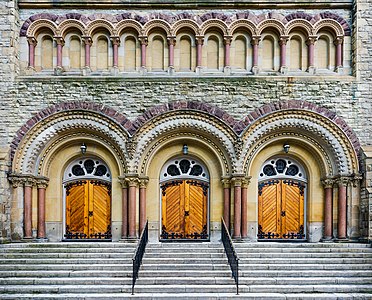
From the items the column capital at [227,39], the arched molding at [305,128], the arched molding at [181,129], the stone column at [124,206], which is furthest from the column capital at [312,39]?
the stone column at [124,206]

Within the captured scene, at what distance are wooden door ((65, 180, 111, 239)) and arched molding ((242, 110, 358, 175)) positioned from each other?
466cm

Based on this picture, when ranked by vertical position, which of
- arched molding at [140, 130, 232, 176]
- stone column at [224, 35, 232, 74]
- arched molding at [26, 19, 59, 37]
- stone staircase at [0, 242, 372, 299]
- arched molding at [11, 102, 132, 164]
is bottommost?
stone staircase at [0, 242, 372, 299]

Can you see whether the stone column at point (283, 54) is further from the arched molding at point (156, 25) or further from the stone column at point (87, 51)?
the stone column at point (87, 51)

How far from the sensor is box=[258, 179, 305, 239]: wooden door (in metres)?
13.3

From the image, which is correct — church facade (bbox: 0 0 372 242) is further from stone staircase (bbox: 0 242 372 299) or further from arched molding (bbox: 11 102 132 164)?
stone staircase (bbox: 0 242 372 299)

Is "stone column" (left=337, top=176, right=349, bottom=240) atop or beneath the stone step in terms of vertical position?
atop

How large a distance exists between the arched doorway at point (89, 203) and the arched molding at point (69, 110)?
1.63 m

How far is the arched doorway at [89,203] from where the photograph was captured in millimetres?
13328

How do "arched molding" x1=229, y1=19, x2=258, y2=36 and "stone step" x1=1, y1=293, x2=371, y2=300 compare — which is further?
"arched molding" x1=229, y1=19, x2=258, y2=36

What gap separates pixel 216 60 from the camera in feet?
43.7

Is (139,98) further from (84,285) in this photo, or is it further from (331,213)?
(331,213)

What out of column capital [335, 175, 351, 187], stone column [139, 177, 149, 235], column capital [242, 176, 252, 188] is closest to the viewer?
column capital [335, 175, 351, 187]

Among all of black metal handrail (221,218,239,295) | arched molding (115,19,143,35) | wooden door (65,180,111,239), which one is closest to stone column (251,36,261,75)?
arched molding (115,19,143,35)

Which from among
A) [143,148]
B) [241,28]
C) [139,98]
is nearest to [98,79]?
[139,98]
